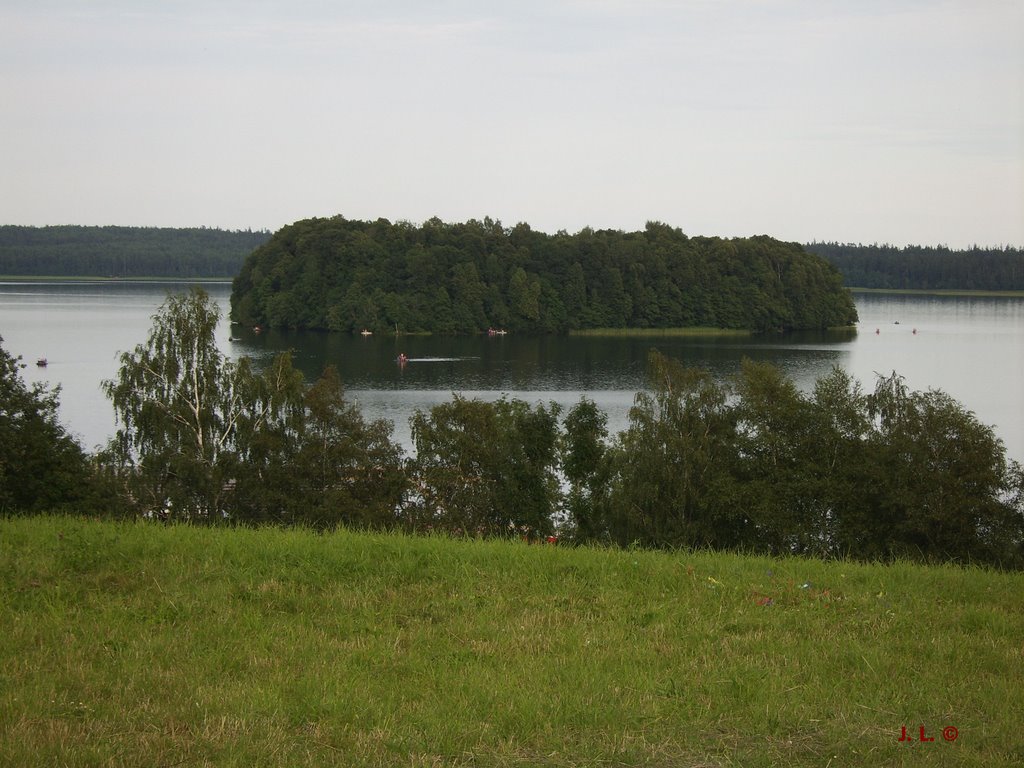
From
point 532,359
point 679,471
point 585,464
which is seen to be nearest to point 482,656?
point 679,471

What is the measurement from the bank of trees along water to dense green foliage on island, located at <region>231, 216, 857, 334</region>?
85527mm

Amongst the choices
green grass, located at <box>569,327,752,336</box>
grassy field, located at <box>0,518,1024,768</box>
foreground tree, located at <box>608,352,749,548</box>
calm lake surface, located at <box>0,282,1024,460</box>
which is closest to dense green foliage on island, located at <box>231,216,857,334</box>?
green grass, located at <box>569,327,752,336</box>

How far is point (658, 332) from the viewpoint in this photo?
397ft

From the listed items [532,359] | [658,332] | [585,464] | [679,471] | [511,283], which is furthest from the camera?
[511,283]

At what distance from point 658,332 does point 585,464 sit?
90761 mm

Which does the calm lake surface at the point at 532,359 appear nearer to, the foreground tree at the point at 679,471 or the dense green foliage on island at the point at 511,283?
the dense green foliage on island at the point at 511,283

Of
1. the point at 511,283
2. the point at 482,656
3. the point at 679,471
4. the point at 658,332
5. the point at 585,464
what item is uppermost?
the point at 511,283

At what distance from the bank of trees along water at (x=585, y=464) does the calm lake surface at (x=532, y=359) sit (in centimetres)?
426

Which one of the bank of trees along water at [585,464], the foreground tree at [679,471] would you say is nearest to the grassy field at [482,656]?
the bank of trees along water at [585,464]

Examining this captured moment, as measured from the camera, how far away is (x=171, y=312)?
31.3 metres

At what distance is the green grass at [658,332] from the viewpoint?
118938 mm

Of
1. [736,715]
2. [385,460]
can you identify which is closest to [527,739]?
[736,715]

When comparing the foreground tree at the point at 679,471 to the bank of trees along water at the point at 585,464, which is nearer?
the bank of trees along water at the point at 585,464

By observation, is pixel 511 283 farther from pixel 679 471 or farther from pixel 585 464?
pixel 679 471
